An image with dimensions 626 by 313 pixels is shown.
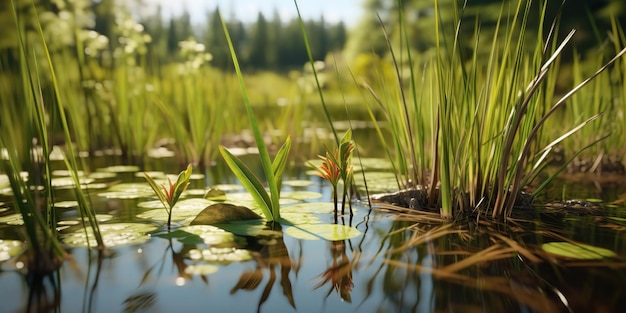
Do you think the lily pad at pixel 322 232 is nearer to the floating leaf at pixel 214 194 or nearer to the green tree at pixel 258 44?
the floating leaf at pixel 214 194

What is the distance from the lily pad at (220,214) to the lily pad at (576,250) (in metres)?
0.78

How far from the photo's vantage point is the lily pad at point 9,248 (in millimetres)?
1066

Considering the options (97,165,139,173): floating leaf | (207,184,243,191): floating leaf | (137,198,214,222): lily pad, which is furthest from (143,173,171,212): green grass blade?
(97,165,139,173): floating leaf

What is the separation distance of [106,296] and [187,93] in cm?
182

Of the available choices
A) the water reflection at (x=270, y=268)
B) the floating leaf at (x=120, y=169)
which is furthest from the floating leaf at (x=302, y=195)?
the floating leaf at (x=120, y=169)

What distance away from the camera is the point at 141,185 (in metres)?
1.93

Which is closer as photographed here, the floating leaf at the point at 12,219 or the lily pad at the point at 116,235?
the lily pad at the point at 116,235

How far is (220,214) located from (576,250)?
0.89m

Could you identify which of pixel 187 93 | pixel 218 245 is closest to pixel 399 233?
pixel 218 245

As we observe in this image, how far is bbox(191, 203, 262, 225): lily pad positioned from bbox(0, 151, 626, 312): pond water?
1.7 inches

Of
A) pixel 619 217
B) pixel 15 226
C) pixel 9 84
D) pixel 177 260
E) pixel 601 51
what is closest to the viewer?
pixel 177 260

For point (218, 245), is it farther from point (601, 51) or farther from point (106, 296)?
point (601, 51)

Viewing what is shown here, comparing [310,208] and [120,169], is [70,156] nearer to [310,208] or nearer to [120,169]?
[310,208]

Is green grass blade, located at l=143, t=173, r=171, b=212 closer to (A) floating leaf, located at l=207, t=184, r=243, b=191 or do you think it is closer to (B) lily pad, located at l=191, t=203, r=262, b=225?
(B) lily pad, located at l=191, t=203, r=262, b=225
